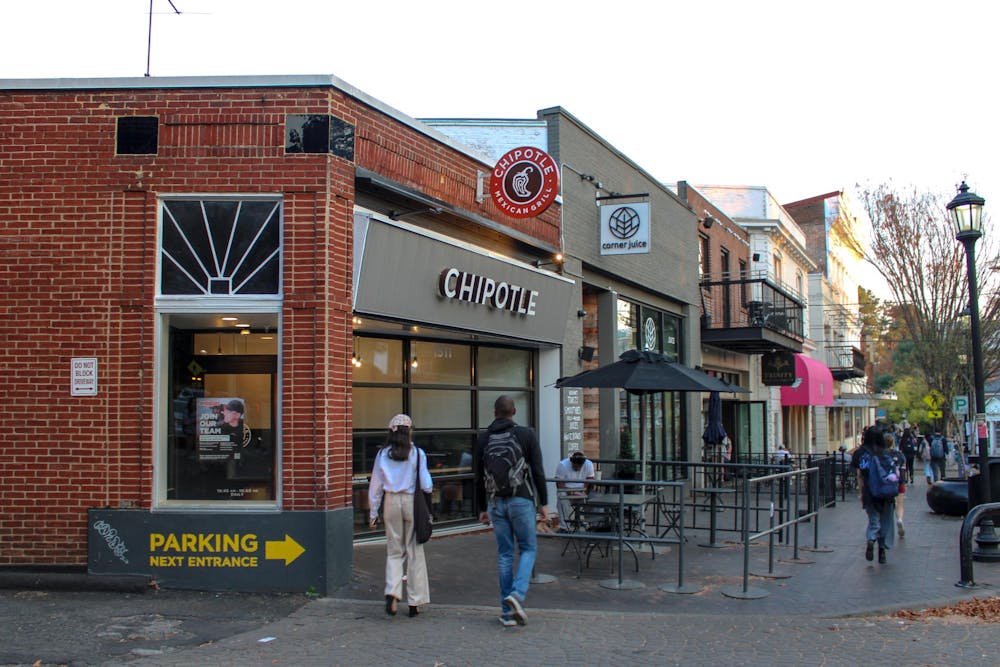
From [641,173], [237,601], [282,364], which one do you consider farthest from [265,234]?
[641,173]

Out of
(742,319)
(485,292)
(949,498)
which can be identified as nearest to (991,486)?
(949,498)

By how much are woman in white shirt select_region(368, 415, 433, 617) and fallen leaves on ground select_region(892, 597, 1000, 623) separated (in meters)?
4.15

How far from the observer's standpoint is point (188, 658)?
6168 millimetres

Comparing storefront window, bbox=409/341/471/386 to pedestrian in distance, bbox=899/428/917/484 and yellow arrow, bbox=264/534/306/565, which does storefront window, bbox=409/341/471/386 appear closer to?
yellow arrow, bbox=264/534/306/565

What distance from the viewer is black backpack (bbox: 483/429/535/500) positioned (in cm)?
711

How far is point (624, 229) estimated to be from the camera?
48.9 feet

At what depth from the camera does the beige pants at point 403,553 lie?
7.38 m

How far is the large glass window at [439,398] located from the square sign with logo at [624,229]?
2.56m

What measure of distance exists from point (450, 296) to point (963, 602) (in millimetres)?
6328

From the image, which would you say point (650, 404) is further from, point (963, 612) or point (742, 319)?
point (963, 612)

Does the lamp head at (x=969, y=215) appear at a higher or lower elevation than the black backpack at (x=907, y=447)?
higher

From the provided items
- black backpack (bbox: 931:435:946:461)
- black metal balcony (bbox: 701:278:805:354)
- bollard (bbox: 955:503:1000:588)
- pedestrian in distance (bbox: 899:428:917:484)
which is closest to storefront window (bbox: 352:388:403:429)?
bollard (bbox: 955:503:1000:588)

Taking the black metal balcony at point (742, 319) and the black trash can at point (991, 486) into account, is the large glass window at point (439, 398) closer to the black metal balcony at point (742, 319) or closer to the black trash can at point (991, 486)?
the black trash can at point (991, 486)

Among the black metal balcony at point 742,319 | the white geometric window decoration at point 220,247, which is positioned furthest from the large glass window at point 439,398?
the black metal balcony at point 742,319
